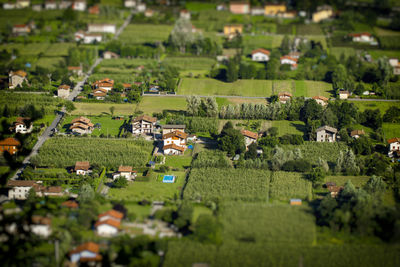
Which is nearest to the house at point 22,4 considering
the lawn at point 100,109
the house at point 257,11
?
the house at point 257,11

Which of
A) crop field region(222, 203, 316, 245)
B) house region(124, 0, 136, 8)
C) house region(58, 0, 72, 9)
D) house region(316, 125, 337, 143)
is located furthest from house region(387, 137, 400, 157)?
house region(58, 0, 72, 9)

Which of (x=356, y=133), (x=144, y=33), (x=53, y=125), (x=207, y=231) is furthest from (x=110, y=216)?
(x=144, y=33)

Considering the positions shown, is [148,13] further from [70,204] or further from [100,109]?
Answer: [70,204]

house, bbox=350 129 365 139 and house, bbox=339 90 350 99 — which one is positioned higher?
house, bbox=350 129 365 139

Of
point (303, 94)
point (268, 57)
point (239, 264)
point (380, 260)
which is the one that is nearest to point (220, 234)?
point (239, 264)

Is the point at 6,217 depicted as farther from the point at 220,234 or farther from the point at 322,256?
the point at 322,256

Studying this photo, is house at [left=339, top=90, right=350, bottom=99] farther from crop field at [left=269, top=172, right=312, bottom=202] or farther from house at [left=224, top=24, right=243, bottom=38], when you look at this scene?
house at [left=224, top=24, right=243, bottom=38]
